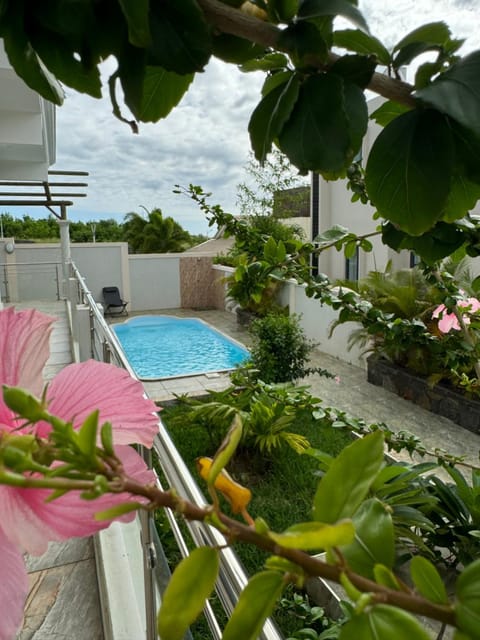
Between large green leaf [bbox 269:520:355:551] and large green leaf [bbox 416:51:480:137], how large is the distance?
231 millimetres

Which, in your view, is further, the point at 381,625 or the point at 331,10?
the point at 331,10

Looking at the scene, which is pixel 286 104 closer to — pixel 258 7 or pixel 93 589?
pixel 258 7

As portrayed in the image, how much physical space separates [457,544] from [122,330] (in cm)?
1029

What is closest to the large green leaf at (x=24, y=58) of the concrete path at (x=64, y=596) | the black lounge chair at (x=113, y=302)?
the concrete path at (x=64, y=596)

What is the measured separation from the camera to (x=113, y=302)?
1198 cm

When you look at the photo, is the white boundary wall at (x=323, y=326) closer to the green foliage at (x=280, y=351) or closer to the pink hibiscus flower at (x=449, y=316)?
the green foliage at (x=280, y=351)

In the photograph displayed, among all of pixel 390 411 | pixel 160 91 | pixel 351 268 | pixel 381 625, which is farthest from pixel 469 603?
pixel 351 268

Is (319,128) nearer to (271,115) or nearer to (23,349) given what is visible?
(271,115)

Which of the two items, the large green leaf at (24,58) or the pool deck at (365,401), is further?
the pool deck at (365,401)

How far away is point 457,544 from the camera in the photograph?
1.12 meters

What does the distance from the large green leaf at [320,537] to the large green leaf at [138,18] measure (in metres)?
0.24

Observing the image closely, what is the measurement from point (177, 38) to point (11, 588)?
0.94ft

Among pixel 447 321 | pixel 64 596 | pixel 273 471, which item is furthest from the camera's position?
pixel 273 471

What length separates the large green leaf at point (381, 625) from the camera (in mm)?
149
